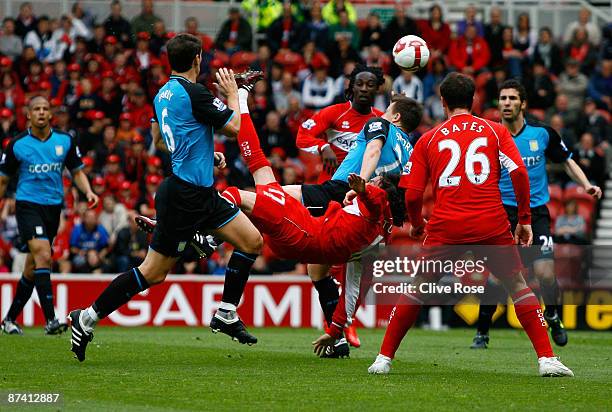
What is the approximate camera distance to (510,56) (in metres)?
23.5

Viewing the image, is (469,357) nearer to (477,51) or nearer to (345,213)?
(345,213)

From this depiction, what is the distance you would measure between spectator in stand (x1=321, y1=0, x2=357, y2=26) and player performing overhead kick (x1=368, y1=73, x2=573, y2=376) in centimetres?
1511

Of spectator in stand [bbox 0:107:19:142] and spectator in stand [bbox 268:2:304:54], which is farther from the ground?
spectator in stand [bbox 268:2:304:54]

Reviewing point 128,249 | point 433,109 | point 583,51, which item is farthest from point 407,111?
point 583,51

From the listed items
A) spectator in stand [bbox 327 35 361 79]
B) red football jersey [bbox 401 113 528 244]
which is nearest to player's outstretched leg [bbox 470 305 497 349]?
red football jersey [bbox 401 113 528 244]

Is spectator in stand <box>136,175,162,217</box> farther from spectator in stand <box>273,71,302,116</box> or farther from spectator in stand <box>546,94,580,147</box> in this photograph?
spectator in stand <box>546,94,580,147</box>

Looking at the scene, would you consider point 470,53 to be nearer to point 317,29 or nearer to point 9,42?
point 317,29

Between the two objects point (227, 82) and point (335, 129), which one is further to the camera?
point (335, 129)

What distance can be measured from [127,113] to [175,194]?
1308 centimetres

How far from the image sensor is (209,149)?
32.3 feet

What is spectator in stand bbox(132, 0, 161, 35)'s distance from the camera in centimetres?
2355

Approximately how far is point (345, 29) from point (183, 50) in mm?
14485

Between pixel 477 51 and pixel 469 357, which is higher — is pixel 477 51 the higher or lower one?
the higher one

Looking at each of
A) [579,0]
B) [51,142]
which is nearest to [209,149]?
[51,142]
